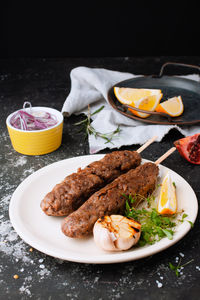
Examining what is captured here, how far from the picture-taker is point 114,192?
7.14 feet

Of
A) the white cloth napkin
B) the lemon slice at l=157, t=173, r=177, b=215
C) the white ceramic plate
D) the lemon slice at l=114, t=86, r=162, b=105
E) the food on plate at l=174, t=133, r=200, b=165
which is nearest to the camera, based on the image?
the white ceramic plate

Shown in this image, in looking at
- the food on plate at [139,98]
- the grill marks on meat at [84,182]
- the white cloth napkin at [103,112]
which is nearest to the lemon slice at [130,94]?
the food on plate at [139,98]

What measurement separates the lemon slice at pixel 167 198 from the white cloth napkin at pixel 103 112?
815mm

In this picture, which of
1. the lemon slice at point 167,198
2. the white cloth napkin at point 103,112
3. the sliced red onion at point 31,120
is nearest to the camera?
the lemon slice at point 167,198

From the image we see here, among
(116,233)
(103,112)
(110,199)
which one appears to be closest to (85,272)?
(116,233)

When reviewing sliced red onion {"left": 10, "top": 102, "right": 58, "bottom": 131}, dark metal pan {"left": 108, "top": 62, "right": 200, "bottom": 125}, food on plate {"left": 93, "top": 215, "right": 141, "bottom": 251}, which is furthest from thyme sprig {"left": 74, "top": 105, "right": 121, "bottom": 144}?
food on plate {"left": 93, "top": 215, "right": 141, "bottom": 251}

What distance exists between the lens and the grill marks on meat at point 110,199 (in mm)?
1971

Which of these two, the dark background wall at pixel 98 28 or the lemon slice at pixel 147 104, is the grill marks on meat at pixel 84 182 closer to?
the lemon slice at pixel 147 104

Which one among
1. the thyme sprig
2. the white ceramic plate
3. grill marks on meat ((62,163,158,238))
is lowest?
the thyme sprig

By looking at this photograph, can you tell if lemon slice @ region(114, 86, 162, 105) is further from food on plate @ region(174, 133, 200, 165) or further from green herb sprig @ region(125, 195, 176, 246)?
green herb sprig @ region(125, 195, 176, 246)

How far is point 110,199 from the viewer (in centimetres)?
213

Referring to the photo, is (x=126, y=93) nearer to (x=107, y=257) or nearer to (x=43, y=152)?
(x=43, y=152)

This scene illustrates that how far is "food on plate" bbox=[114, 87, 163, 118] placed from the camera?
131 inches

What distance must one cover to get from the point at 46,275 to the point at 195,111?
2.19m
